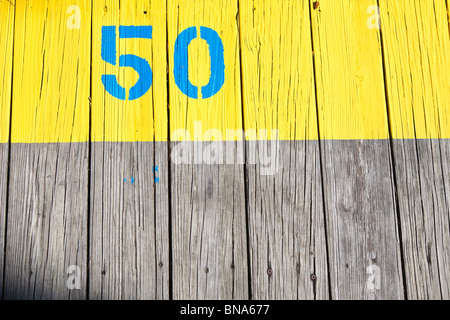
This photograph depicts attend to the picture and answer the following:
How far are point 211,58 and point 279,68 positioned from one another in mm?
258

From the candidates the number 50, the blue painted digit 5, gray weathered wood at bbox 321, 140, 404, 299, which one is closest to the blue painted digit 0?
the number 50

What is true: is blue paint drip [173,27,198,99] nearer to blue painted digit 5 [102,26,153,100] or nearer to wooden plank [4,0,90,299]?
blue painted digit 5 [102,26,153,100]

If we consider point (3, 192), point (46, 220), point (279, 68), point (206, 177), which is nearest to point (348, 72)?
point (279, 68)

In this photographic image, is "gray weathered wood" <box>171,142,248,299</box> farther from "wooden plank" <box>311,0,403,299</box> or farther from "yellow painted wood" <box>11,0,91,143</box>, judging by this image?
"yellow painted wood" <box>11,0,91,143</box>

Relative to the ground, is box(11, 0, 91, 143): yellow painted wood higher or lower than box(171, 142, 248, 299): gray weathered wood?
higher

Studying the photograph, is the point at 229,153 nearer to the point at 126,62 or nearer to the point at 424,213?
the point at 126,62

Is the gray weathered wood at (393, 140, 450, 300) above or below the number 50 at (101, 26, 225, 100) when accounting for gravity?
below

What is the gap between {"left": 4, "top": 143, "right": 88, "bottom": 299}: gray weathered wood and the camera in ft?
3.89

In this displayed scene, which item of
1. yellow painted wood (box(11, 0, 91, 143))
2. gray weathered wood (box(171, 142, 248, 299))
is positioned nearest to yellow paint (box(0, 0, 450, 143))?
yellow painted wood (box(11, 0, 91, 143))

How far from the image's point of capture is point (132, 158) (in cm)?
124

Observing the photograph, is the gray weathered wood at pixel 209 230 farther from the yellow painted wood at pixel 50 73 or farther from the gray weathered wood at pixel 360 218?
the yellow painted wood at pixel 50 73

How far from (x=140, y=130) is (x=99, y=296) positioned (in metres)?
0.60

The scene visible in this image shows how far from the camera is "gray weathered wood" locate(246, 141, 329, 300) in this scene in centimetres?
117

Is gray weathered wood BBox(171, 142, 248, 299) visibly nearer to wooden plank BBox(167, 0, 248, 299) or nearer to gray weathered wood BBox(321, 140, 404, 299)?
wooden plank BBox(167, 0, 248, 299)
